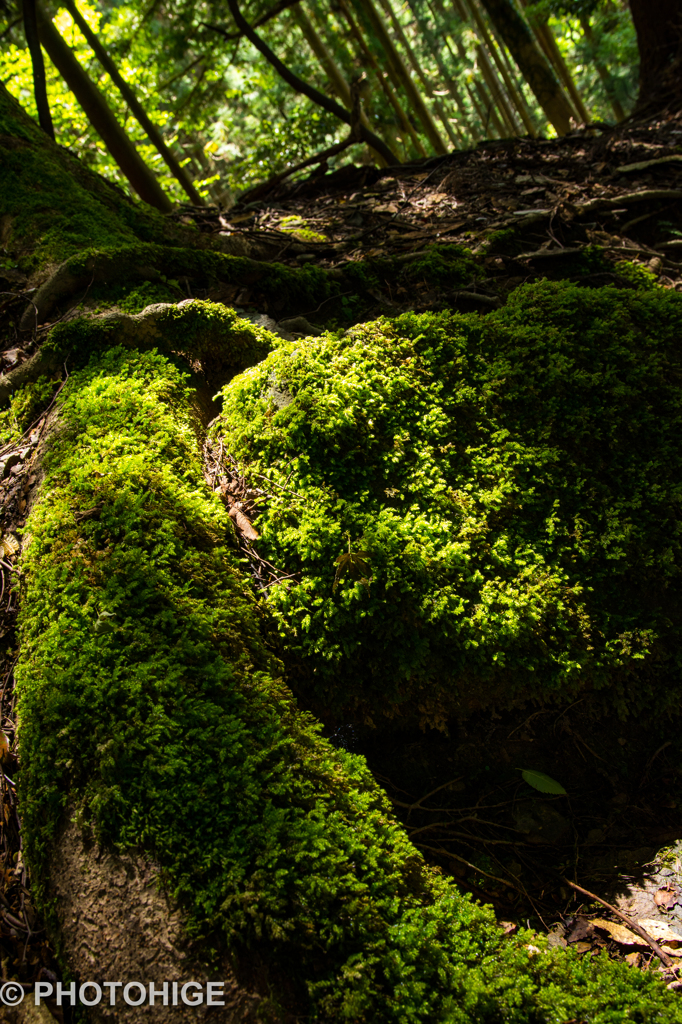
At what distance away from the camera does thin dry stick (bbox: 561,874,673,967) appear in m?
2.01

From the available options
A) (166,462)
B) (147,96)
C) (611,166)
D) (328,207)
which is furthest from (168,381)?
(147,96)

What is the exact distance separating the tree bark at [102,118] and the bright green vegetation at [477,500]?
18.7ft

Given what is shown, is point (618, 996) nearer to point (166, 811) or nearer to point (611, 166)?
point (166, 811)

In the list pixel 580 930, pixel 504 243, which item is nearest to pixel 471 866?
pixel 580 930

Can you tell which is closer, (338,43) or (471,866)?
(471,866)

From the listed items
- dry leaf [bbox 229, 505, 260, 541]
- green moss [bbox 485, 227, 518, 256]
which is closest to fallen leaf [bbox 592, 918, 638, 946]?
dry leaf [bbox 229, 505, 260, 541]

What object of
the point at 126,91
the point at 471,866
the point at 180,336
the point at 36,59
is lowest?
the point at 471,866

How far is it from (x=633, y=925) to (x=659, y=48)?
10.6 m

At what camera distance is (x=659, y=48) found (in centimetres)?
772

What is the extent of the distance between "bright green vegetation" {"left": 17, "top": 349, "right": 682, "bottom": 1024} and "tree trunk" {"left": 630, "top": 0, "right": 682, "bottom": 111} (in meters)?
9.29

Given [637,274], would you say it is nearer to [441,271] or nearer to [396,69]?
[441,271]

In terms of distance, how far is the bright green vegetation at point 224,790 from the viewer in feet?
5.16

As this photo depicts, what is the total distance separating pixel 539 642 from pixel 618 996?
122cm

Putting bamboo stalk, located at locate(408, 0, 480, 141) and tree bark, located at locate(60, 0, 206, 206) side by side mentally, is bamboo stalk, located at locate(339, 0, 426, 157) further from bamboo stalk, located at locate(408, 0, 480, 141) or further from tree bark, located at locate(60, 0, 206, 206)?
bamboo stalk, located at locate(408, 0, 480, 141)
